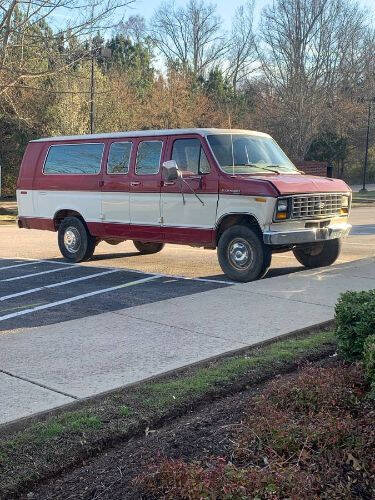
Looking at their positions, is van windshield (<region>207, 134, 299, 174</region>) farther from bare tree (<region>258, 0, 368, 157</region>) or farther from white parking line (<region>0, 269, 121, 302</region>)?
bare tree (<region>258, 0, 368, 157</region>)

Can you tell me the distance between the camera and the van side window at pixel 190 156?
371 inches

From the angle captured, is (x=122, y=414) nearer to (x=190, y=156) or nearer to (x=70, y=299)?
(x=70, y=299)

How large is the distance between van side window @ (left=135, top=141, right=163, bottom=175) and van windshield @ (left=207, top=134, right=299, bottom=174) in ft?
3.15

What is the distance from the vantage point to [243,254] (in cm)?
913

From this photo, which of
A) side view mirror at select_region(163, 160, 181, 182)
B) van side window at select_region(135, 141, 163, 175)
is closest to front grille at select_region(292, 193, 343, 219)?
side view mirror at select_region(163, 160, 181, 182)

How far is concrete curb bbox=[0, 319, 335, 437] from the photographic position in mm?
3660

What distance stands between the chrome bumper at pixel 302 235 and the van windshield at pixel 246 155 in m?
1.14

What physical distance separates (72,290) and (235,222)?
2.61 meters

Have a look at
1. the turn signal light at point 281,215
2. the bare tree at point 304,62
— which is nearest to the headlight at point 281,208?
the turn signal light at point 281,215

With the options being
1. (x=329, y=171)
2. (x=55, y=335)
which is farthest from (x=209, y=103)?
(x=55, y=335)

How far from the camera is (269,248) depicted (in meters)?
9.11

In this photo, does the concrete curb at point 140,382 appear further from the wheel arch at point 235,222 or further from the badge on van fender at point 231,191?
the badge on van fender at point 231,191

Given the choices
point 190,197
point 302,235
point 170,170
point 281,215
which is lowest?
point 302,235

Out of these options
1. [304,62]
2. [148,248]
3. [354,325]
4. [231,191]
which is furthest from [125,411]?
[304,62]
